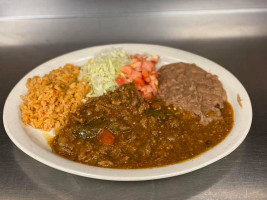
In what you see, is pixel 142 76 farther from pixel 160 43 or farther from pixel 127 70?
pixel 160 43

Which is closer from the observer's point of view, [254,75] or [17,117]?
[17,117]

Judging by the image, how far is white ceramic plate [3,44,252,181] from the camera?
4.11 meters

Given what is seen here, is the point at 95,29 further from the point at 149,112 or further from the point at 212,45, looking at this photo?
the point at 149,112

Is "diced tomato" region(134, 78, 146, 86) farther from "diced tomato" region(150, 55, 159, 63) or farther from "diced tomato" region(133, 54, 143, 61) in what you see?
"diced tomato" region(150, 55, 159, 63)

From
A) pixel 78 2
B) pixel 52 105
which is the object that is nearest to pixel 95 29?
pixel 78 2

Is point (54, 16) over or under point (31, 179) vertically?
over

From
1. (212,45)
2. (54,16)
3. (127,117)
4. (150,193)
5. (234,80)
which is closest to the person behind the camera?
(150,193)

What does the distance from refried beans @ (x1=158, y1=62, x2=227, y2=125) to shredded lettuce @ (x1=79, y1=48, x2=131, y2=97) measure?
2.03ft

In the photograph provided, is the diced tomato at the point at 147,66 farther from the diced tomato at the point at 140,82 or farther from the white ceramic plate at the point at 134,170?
the white ceramic plate at the point at 134,170

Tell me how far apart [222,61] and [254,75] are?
59 cm

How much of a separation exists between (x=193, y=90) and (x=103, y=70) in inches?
50.9

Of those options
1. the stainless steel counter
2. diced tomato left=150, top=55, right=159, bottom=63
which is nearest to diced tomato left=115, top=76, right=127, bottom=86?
diced tomato left=150, top=55, right=159, bottom=63

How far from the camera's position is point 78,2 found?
728 cm

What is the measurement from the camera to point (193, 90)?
519 cm
